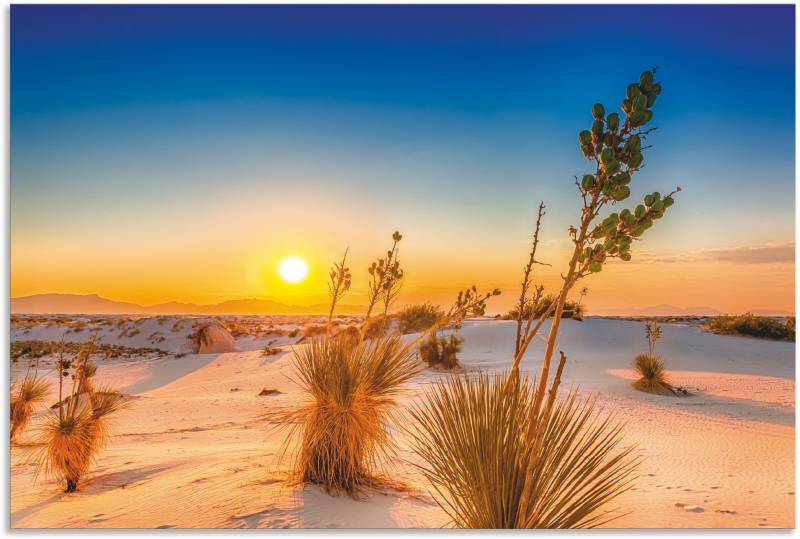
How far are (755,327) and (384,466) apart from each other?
58.5ft

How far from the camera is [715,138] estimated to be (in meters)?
4.63

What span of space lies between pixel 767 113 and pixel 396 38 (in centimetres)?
299

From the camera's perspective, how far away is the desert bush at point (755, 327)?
1741 cm

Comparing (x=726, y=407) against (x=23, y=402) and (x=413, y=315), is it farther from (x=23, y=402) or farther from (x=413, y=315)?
(x=23, y=402)

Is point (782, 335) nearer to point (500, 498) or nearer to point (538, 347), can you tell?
point (538, 347)

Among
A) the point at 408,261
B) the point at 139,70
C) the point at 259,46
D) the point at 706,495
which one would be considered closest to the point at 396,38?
the point at 259,46

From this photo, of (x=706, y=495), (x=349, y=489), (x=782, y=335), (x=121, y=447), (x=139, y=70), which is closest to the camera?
(x=349, y=489)

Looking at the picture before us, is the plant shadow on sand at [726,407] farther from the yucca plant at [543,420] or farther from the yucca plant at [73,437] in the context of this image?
the yucca plant at [73,437]

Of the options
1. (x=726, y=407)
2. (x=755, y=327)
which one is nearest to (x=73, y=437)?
(x=726, y=407)

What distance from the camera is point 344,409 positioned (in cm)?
360

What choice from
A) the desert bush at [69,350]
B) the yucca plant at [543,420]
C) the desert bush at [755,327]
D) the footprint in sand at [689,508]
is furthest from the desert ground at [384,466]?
the desert bush at [69,350]

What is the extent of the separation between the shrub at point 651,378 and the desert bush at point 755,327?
9.65 m

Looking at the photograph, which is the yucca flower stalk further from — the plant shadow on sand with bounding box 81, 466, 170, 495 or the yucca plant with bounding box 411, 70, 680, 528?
the plant shadow on sand with bounding box 81, 466, 170, 495

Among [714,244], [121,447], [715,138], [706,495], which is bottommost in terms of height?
[121,447]
